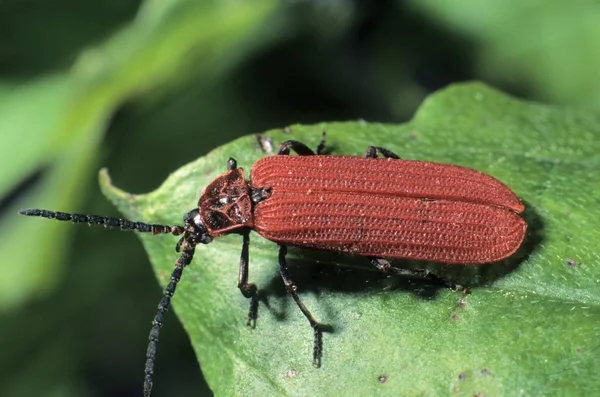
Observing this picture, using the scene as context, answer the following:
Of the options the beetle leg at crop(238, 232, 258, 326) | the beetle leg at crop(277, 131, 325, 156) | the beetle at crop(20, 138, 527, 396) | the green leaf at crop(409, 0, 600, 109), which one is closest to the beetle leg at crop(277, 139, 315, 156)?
the beetle leg at crop(277, 131, 325, 156)

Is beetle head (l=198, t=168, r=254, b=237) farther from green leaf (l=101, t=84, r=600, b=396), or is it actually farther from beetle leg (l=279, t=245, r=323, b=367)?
beetle leg (l=279, t=245, r=323, b=367)

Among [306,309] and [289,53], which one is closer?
[306,309]

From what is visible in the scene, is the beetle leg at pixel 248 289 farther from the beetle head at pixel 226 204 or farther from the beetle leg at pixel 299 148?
the beetle leg at pixel 299 148

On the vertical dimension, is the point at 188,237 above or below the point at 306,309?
above

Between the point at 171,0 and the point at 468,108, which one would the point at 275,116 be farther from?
the point at 468,108

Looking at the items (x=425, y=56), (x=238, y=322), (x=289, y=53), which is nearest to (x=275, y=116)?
(x=289, y=53)

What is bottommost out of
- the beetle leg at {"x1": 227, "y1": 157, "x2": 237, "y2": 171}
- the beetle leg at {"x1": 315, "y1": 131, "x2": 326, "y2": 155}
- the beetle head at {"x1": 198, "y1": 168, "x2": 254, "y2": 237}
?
the beetle head at {"x1": 198, "y1": 168, "x2": 254, "y2": 237}
